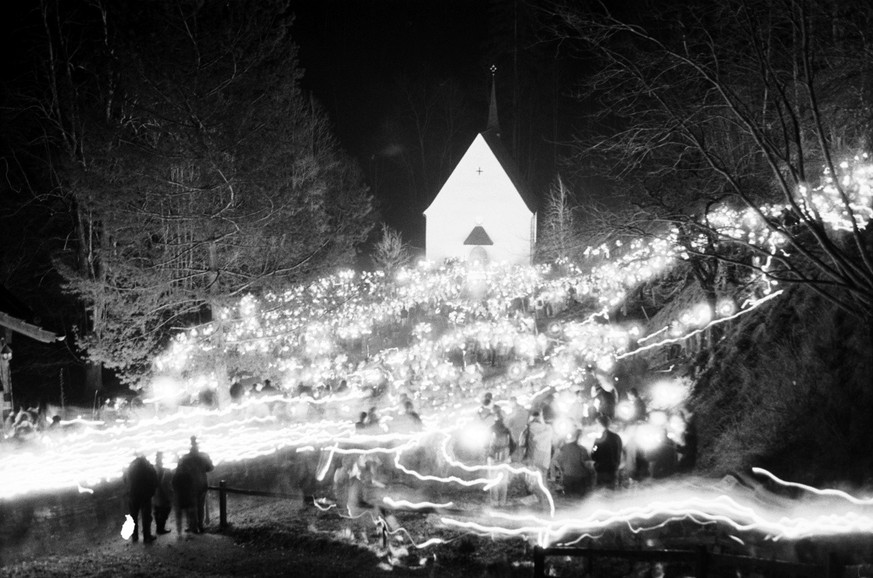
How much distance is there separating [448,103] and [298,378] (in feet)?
126

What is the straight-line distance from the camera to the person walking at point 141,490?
31.9 feet

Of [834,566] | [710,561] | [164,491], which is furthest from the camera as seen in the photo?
[164,491]

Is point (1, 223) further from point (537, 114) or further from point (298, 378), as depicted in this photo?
point (537, 114)

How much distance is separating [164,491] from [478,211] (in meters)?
31.0

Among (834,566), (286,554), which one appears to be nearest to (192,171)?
(286,554)

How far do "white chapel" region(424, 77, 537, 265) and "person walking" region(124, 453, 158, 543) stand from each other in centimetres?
3003

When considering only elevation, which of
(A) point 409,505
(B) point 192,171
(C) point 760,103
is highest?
(B) point 192,171

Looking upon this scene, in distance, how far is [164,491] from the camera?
10.2 meters

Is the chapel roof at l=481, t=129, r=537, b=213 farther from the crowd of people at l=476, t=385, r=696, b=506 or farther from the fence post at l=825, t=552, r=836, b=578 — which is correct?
the fence post at l=825, t=552, r=836, b=578

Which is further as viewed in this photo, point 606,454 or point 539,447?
point 539,447

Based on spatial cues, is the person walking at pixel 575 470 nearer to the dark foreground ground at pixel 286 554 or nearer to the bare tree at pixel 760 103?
the dark foreground ground at pixel 286 554

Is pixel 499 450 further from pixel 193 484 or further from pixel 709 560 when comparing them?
pixel 709 560

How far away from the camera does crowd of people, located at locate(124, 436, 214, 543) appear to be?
31.9 feet

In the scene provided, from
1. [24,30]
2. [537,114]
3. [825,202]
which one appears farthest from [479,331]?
[537,114]
